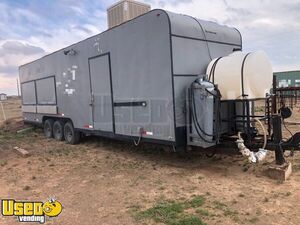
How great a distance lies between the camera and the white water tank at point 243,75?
5.75 metres

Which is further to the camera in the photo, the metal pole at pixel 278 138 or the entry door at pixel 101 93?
the entry door at pixel 101 93

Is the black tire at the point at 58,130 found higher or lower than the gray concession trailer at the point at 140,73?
lower

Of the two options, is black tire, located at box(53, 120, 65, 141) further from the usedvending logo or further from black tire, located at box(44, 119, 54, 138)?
the usedvending logo

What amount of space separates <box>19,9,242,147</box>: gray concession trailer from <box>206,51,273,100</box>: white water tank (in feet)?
2.03

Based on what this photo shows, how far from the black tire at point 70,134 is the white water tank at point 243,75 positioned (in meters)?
5.47

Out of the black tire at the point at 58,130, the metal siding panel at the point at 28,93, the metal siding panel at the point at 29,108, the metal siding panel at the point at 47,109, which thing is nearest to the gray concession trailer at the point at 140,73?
the black tire at the point at 58,130

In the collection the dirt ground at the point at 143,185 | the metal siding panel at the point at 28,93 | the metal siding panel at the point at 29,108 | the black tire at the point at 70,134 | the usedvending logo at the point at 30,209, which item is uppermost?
the metal siding panel at the point at 28,93

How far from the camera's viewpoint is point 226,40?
740cm

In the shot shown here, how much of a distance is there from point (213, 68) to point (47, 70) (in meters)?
7.13

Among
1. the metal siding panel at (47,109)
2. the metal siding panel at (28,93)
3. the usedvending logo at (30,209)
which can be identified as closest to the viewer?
the usedvending logo at (30,209)

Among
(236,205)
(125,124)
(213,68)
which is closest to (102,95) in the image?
(125,124)

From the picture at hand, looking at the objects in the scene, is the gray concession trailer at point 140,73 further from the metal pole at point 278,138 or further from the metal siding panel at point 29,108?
the metal siding panel at point 29,108

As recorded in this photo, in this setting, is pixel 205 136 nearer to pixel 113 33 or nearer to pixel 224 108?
pixel 224 108

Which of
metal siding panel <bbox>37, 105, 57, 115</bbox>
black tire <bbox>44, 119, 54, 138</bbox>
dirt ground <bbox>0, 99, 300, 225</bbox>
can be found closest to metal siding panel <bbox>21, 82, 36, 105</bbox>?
metal siding panel <bbox>37, 105, 57, 115</bbox>
